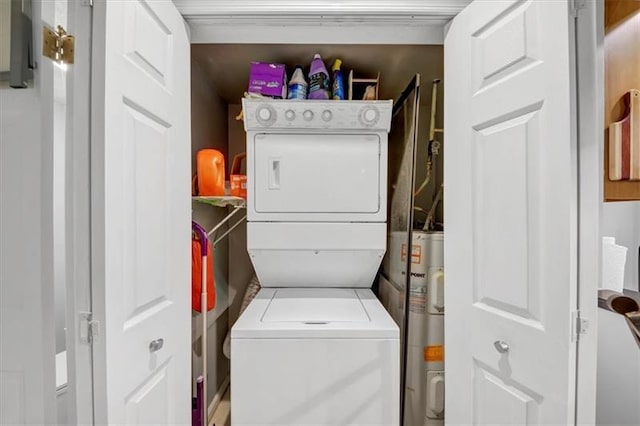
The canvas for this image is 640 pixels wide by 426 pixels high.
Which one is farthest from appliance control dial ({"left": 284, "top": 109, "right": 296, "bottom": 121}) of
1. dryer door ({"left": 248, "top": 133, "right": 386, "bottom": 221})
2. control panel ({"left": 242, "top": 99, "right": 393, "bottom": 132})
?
dryer door ({"left": 248, "top": 133, "right": 386, "bottom": 221})

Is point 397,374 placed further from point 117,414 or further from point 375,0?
point 375,0

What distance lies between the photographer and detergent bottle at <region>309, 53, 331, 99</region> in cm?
240

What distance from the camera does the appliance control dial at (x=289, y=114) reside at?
2.27 metres

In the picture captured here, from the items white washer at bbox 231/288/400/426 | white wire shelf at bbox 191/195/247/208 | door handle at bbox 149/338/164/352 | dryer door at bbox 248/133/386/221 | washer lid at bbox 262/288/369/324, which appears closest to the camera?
door handle at bbox 149/338/164/352

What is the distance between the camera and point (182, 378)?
166 centimetres

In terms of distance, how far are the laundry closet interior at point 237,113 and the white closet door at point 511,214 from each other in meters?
0.73

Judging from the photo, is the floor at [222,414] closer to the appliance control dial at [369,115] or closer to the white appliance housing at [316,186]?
the white appliance housing at [316,186]

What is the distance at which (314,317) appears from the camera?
2021mm

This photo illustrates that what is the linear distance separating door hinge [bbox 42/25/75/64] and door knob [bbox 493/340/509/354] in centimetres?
196

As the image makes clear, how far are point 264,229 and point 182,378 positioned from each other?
1.04 m

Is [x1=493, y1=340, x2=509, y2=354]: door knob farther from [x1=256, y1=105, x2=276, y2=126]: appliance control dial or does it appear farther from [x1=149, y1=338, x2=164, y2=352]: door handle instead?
[x1=256, y1=105, x2=276, y2=126]: appliance control dial

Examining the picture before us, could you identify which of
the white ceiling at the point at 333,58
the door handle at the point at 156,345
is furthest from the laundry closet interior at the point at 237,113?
the door handle at the point at 156,345

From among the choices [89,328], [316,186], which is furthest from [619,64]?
[89,328]

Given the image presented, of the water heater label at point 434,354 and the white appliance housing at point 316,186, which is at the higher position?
the white appliance housing at point 316,186
